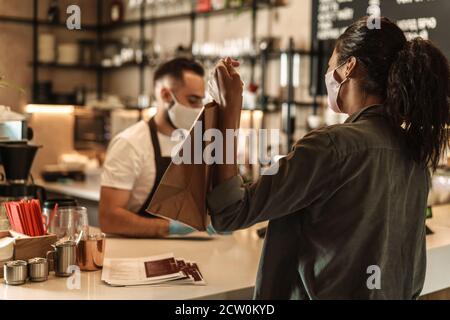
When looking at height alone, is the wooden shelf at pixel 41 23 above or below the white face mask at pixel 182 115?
above

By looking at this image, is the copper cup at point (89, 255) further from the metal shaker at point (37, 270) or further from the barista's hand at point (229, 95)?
the barista's hand at point (229, 95)

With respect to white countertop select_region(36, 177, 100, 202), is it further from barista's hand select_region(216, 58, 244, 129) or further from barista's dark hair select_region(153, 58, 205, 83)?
barista's hand select_region(216, 58, 244, 129)

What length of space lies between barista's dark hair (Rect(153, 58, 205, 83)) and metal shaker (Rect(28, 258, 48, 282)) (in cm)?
142

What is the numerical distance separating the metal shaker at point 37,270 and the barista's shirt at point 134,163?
94cm

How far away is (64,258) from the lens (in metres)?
1.95

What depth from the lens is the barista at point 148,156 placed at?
270cm

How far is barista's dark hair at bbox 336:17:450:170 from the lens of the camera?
4.73 ft

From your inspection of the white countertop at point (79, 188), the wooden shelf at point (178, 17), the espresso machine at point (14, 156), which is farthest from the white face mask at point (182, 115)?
the wooden shelf at point (178, 17)

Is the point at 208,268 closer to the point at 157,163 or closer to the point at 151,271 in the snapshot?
the point at 151,271

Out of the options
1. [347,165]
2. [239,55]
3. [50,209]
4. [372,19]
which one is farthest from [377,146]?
[239,55]

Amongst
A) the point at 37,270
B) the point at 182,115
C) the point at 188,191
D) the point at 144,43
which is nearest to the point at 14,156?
the point at 37,270

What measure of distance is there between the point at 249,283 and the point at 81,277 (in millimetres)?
537

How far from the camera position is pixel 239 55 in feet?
18.0

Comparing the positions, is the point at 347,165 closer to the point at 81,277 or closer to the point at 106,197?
the point at 81,277
